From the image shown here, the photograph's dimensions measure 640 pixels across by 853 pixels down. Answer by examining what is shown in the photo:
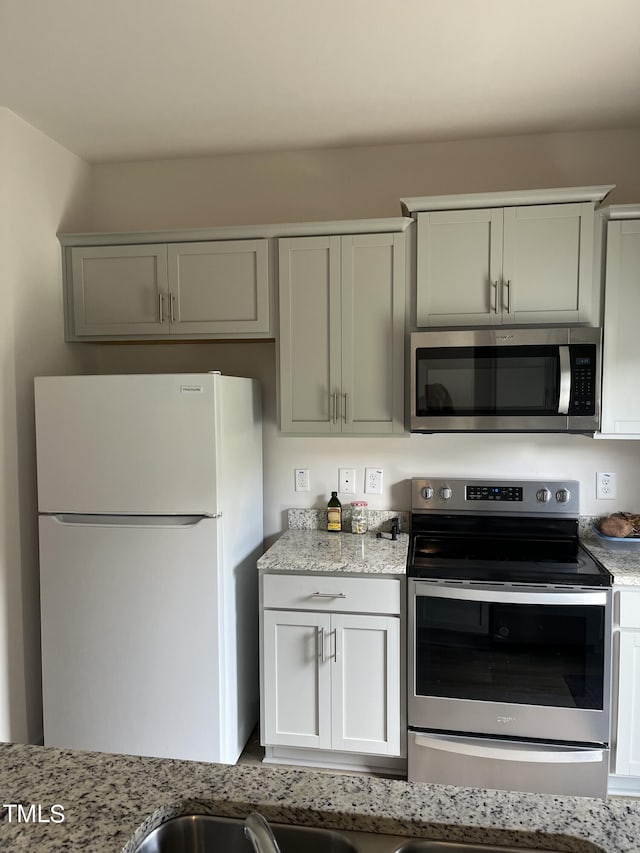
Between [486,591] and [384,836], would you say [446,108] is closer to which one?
[486,591]

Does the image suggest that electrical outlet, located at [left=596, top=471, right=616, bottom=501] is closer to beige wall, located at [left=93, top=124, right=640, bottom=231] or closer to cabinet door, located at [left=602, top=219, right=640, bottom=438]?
cabinet door, located at [left=602, top=219, right=640, bottom=438]

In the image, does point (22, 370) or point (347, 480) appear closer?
point (22, 370)

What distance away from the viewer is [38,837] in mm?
A: 785

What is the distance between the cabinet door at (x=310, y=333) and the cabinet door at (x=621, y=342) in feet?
3.43

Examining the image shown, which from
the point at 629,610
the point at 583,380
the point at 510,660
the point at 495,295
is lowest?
the point at 510,660

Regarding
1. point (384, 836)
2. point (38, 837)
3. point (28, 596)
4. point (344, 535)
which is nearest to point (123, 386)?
point (28, 596)

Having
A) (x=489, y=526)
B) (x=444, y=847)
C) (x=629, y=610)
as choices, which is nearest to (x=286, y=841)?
(x=444, y=847)

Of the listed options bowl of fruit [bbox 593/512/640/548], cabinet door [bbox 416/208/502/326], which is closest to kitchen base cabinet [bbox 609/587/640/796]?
bowl of fruit [bbox 593/512/640/548]

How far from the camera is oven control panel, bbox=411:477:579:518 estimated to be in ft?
8.57

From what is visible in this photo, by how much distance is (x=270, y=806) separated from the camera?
0.86 meters

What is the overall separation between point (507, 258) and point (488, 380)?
0.49 meters

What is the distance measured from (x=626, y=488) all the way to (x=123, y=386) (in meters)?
2.16

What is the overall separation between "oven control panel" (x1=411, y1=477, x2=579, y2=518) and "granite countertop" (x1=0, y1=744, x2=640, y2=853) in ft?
5.91

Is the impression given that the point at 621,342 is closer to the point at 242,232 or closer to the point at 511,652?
the point at 511,652
